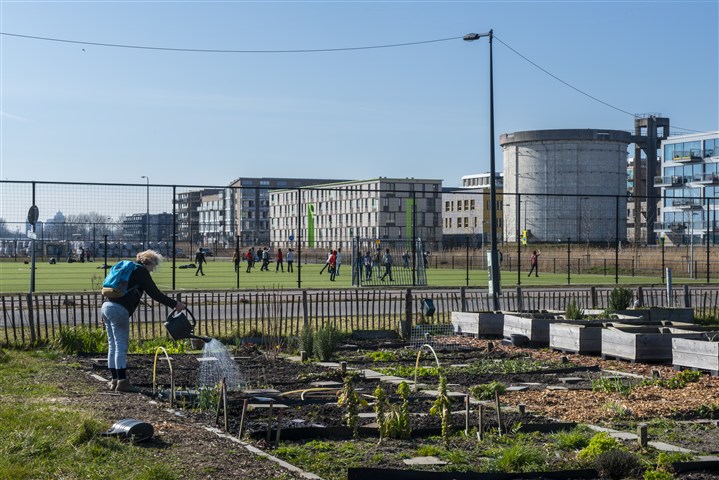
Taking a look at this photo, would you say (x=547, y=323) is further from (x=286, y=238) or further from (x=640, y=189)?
(x=640, y=189)

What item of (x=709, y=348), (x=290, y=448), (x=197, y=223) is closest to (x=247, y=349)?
(x=709, y=348)

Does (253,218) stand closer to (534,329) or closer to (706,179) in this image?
(534,329)

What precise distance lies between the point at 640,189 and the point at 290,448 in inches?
4755

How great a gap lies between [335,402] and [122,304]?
10.8 feet

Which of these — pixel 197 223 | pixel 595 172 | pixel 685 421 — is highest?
pixel 595 172

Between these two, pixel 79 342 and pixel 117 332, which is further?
pixel 79 342

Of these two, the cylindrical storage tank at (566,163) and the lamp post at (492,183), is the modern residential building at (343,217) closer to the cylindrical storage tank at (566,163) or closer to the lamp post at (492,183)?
the lamp post at (492,183)

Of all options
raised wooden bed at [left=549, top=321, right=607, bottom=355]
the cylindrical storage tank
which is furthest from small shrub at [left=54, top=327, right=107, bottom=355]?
the cylindrical storage tank

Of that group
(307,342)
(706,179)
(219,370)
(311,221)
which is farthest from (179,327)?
(706,179)

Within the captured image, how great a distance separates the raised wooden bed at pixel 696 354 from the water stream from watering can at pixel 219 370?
6.89m

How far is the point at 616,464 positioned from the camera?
823 cm

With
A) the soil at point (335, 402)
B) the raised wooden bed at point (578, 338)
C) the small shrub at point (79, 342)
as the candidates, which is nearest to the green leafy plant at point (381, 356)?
the soil at point (335, 402)

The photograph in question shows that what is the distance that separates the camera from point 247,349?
18.6 m

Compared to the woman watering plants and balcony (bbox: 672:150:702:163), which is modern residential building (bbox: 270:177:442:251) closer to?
the woman watering plants
